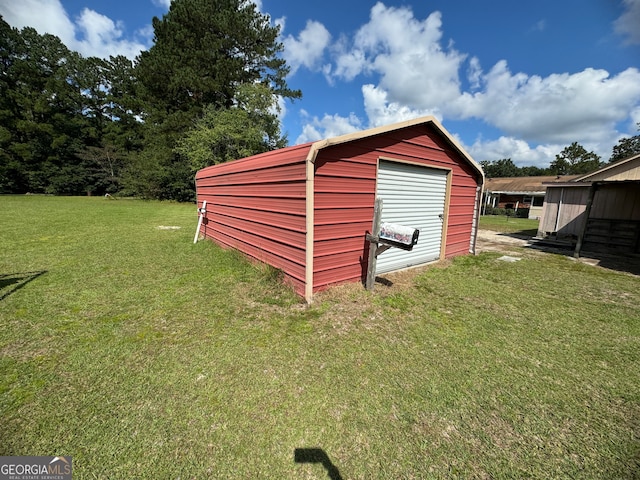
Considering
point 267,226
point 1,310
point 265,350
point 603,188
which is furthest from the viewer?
point 603,188

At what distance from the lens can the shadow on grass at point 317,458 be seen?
174 centimetres

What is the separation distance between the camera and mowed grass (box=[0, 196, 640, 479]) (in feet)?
5.97

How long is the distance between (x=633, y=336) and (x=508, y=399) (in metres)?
2.61

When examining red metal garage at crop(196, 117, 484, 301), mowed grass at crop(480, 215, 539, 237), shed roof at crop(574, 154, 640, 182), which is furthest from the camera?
mowed grass at crop(480, 215, 539, 237)

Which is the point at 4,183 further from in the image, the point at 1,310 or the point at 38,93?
the point at 1,310

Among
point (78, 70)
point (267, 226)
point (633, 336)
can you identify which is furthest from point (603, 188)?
point (78, 70)

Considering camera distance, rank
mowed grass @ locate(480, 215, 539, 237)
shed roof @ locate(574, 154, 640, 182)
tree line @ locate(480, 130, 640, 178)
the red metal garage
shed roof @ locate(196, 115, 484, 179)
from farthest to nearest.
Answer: tree line @ locate(480, 130, 640, 178) < mowed grass @ locate(480, 215, 539, 237) < shed roof @ locate(574, 154, 640, 182) < the red metal garage < shed roof @ locate(196, 115, 484, 179)

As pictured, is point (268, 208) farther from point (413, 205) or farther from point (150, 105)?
point (150, 105)

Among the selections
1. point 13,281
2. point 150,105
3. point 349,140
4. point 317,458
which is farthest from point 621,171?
point 150,105

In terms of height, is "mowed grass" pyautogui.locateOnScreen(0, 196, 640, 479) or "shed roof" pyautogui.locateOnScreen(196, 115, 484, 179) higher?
"shed roof" pyautogui.locateOnScreen(196, 115, 484, 179)

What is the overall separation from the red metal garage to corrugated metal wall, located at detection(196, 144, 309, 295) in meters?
0.02

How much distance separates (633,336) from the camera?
11.1ft

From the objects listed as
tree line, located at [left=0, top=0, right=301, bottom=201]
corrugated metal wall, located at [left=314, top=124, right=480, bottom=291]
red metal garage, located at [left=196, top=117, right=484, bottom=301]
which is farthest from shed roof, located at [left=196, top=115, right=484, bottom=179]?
tree line, located at [left=0, top=0, right=301, bottom=201]

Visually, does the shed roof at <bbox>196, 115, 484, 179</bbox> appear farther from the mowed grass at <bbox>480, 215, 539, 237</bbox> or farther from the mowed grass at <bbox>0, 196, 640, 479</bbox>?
the mowed grass at <bbox>480, 215, 539, 237</bbox>
